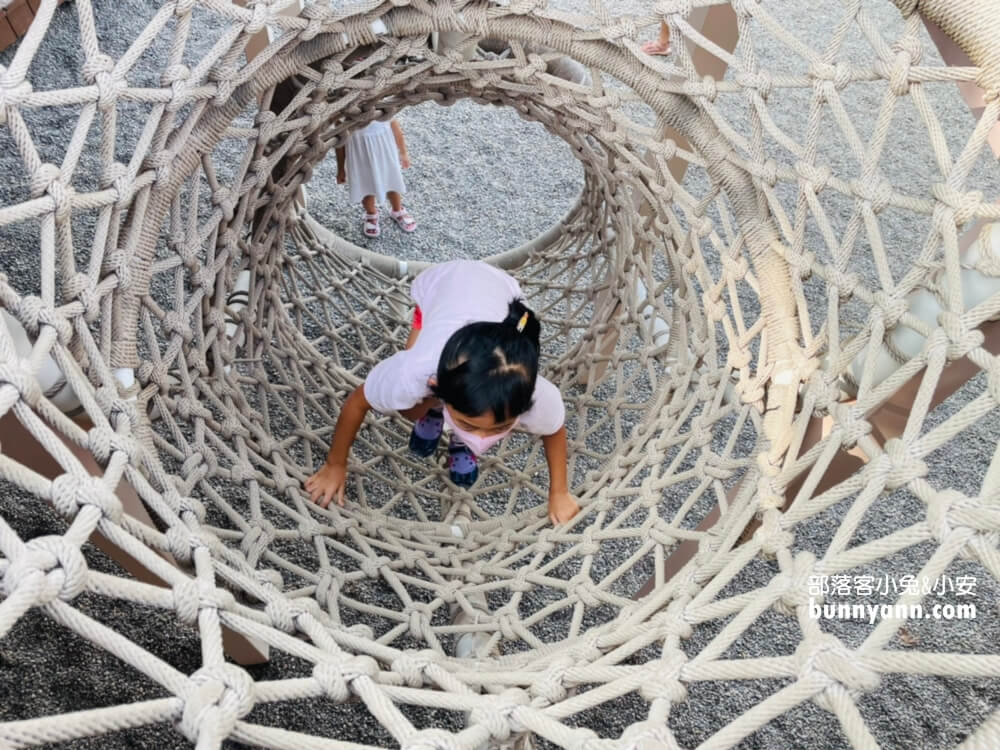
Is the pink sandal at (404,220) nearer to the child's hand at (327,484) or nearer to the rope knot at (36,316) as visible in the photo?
the child's hand at (327,484)

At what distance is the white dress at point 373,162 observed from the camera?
140cm

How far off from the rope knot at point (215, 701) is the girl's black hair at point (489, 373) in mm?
429

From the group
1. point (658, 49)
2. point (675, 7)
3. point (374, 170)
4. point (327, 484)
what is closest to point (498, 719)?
point (327, 484)

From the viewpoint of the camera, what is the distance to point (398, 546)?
36.0 inches

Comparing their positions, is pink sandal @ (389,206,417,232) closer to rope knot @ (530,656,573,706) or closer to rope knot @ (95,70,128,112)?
rope knot @ (95,70,128,112)

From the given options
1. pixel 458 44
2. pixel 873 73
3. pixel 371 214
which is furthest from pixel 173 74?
pixel 371 214

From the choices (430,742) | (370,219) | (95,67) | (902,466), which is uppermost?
(370,219)

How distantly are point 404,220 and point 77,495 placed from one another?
1140 mm

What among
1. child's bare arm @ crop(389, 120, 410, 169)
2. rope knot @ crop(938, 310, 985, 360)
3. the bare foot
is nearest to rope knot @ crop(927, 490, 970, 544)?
rope knot @ crop(938, 310, 985, 360)

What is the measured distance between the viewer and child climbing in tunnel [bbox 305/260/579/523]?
829 millimetres

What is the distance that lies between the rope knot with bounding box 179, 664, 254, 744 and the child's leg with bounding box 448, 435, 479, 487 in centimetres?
65

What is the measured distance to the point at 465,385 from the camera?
0.82m

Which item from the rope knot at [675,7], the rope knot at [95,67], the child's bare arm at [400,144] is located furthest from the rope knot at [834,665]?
the child's bare arm at [400,144]

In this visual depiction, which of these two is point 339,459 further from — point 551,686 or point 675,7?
point 675,7
